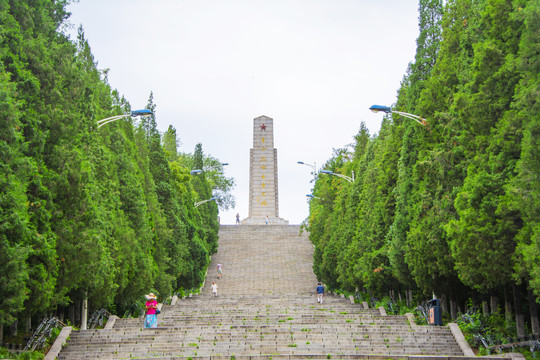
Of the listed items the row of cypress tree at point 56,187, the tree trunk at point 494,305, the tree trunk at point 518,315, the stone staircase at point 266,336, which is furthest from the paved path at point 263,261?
the tree trunk at point 518,315

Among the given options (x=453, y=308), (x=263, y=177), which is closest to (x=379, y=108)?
(x=453, y=308)

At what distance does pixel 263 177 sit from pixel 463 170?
41547 millimetres

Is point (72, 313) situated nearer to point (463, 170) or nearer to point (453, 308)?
point (453, 308)

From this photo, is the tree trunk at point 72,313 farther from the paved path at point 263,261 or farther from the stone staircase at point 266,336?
the paved path at point 263,261

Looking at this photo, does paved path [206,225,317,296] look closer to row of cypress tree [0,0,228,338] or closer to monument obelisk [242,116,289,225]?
monument obelisk [242,116,289,225]

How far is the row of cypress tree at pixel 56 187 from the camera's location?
530 inches

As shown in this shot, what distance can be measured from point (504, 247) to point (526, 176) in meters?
2.09

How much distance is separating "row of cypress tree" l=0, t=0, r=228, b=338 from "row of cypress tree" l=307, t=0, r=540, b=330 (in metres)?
7.88

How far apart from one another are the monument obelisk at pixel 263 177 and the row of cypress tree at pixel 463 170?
100ft

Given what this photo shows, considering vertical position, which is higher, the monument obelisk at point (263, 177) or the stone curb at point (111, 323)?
the monument obelisk at point (263, 177)

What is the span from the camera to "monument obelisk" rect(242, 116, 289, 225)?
57.9 meters

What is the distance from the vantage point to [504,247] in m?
14.3

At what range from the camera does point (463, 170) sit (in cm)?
1714

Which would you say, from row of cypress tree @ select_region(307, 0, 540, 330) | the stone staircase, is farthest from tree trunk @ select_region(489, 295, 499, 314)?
the stone staircase
